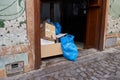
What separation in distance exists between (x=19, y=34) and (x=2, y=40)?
30cm

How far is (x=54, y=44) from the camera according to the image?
3475 mm

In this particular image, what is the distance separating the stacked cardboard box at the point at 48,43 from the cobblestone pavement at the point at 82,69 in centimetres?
18

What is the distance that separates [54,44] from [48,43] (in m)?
0.14

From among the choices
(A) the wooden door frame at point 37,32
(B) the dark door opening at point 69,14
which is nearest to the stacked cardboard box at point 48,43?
(A) the wooden door frame at point 37,32

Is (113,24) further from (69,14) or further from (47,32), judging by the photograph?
(69,14)

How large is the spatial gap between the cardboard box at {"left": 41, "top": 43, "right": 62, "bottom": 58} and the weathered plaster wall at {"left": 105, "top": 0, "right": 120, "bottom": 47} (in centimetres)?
147

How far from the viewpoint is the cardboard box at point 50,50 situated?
337 cm

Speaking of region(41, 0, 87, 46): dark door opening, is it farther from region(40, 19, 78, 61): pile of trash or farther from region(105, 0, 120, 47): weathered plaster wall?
region(40, 19, 78, 61): pile of trash

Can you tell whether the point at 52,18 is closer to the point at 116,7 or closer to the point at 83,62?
the point at 116,7

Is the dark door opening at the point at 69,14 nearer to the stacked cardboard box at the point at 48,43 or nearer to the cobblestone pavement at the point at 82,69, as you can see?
the cobblestone pavement at the point at 82,69

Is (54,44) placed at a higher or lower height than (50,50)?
higher

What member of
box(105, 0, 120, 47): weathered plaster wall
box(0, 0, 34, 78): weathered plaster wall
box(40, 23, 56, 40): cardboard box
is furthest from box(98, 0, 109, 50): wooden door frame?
box(0, 0, 34, 78): weathered plaster wall

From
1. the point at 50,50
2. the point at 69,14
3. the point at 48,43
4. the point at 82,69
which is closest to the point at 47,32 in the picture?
the point at 48,43

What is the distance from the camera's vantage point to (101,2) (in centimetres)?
390
